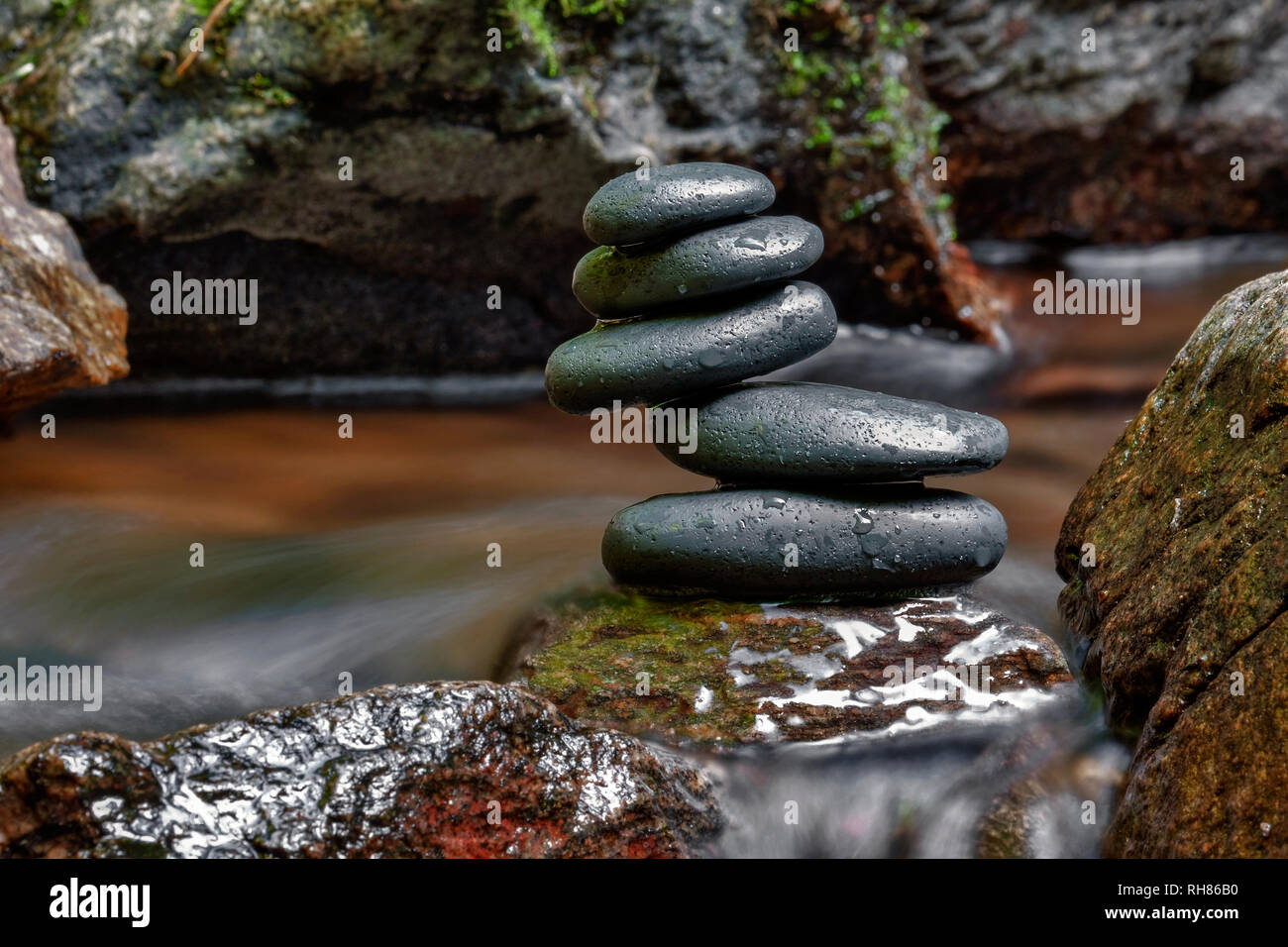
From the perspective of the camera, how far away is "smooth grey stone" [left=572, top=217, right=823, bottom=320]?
3.91 m

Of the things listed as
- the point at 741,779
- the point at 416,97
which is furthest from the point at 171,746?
the point at 416,97

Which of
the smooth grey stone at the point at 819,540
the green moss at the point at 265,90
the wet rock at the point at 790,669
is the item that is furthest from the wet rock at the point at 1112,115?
the wet rock at the point at 790,669

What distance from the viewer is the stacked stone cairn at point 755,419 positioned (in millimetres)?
3932

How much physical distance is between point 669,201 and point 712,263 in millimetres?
248

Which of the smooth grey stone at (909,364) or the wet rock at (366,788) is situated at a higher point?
the smooth grey stone at (909,364)

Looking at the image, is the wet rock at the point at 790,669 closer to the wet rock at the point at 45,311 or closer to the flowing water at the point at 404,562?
the flowing water at the point at 404,562

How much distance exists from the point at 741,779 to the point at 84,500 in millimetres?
3317

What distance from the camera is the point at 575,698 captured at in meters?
3.60

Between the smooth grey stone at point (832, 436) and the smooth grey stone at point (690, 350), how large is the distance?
0.39 feet

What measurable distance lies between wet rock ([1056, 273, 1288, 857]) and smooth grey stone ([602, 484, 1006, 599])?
43 cm

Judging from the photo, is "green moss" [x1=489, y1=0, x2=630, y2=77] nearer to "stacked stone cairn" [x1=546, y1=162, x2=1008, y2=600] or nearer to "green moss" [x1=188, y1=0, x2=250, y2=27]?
"green moss" [x1=188, y1=0, x2=250, y2=27]

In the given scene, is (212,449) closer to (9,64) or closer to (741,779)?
(9,64)

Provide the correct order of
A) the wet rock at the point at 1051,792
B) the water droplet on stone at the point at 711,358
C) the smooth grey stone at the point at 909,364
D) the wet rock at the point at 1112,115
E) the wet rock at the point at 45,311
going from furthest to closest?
1. the wet rock at the point at 1112,115
2. the smooth grey stone at the point at 909,364
3. the wet rock at the point at 45,311
4. the water droplet on stone at the point at 711,358
5. the wet rock at the point at 1051,792

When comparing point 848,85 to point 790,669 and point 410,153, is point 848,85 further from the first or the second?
point 790,669
